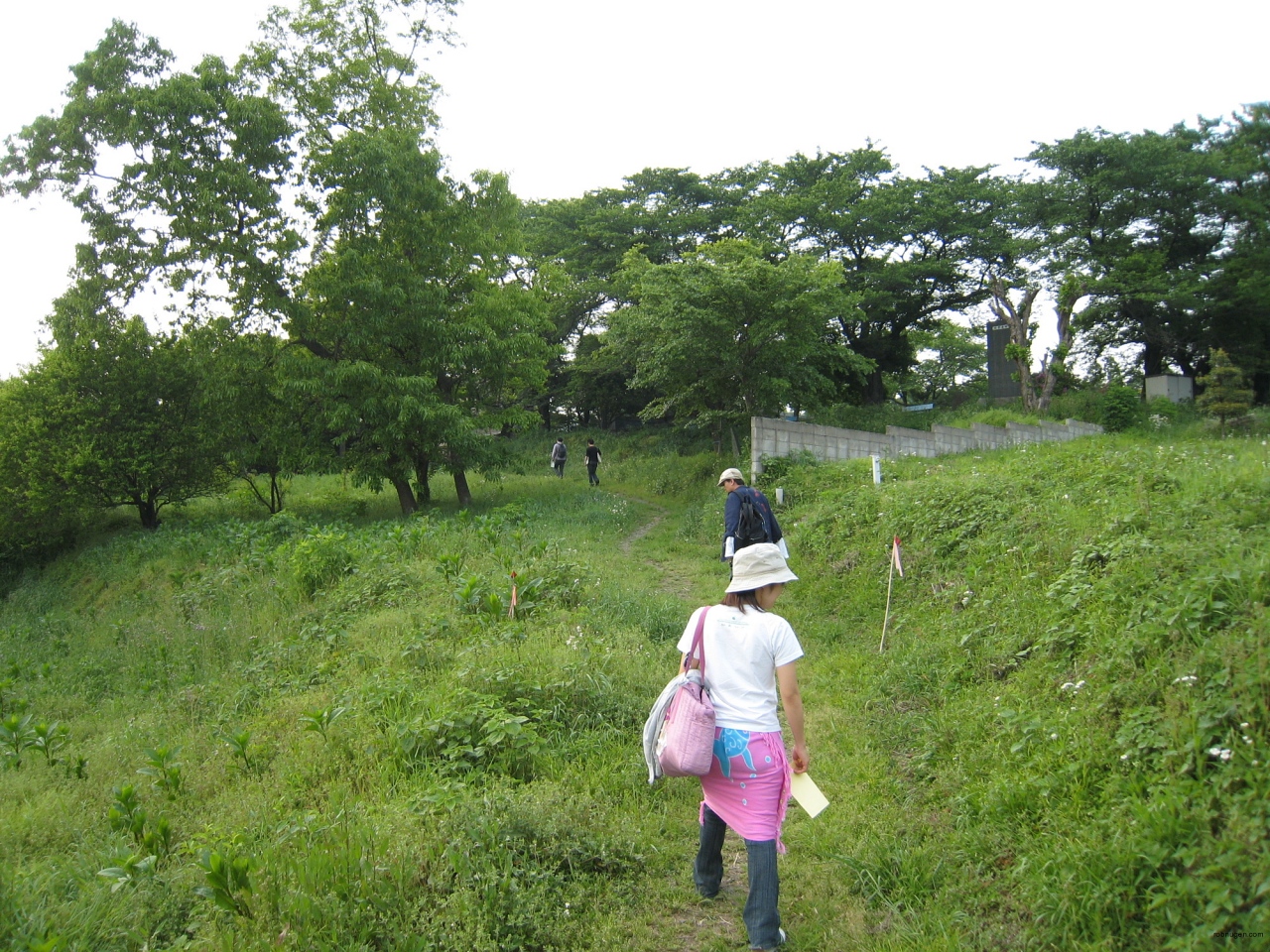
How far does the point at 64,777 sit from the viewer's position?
7.06 m

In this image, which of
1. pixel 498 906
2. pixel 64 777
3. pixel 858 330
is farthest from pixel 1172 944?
pixel 858 330

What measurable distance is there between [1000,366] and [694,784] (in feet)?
84.0

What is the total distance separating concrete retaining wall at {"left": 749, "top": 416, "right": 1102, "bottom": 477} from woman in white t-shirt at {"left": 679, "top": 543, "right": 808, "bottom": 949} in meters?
11.2

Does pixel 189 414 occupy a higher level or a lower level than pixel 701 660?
higher

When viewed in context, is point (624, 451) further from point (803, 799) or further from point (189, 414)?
point (803, 799)

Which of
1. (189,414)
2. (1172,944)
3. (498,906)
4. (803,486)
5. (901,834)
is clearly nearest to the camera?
(1172,944)

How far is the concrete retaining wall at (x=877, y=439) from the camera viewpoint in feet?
48.7

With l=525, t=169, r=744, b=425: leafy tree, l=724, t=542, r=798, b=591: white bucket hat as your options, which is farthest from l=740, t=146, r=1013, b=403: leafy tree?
l=724, t=542, r=798, b=591: white bucket hat

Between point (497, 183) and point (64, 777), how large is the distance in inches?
627

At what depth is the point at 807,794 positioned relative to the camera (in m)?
3.50

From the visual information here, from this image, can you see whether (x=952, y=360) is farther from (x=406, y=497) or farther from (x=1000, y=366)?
(x=406, y=497)

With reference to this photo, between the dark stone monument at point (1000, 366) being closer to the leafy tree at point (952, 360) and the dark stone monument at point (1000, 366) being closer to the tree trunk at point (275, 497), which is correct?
the leafy tree at point (952, 360)

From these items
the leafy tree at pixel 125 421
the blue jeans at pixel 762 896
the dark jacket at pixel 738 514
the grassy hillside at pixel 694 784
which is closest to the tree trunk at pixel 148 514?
the leafy tree at pixel 125 421

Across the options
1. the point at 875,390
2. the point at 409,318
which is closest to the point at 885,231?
the point at 875,390
